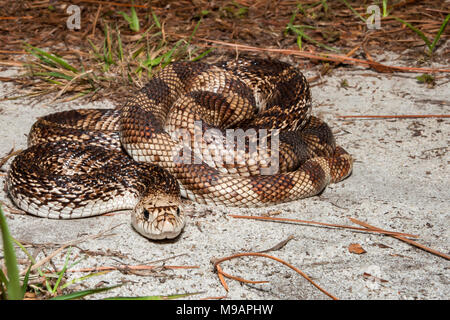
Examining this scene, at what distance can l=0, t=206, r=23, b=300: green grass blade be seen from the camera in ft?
8.21

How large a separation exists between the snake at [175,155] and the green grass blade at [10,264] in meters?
1.13

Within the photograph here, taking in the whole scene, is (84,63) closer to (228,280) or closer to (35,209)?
(35,209)

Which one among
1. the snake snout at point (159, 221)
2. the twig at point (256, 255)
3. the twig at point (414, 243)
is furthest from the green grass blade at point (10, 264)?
the twig at point (414, 243)

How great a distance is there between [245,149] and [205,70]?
1.50 metres

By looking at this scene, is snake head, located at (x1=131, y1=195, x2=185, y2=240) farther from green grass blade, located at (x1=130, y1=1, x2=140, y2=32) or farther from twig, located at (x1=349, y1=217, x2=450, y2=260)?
green grass blade, located at (x1=130, y1=1, x2=140, y2=32)

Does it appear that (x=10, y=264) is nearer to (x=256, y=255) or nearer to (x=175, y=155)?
(x=256, y=255)

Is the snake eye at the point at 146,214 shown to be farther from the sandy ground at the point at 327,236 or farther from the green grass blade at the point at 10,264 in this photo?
the green grass blade at the point at 10,264

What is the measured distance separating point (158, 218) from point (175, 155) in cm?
93

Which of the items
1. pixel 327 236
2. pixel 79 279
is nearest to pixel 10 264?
pixel 79 279

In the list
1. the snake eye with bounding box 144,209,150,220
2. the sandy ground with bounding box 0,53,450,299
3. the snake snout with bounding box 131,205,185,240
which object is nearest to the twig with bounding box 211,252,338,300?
the sandy ground with bounding box 0,53,450,299

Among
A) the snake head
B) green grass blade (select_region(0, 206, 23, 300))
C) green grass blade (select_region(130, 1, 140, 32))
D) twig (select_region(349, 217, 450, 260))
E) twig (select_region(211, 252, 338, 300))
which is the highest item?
green grass blade (select_region(130, 1, 140, 32))

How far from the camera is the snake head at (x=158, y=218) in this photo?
11.8 ft

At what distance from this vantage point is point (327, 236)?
3.76 m

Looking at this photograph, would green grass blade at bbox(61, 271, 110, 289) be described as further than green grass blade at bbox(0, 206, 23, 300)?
Yes
